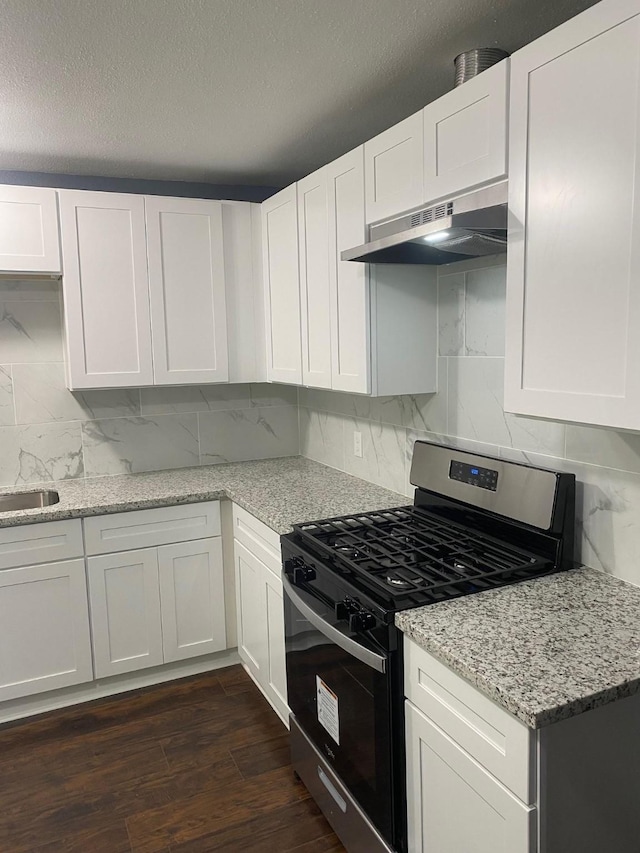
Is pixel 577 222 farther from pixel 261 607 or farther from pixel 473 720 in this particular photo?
pixel 261 607

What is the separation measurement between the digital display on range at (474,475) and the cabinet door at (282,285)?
3.00ft

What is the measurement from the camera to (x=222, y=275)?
306cm

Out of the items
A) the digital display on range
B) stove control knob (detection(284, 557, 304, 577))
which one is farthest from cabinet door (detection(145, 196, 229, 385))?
the digital display on range

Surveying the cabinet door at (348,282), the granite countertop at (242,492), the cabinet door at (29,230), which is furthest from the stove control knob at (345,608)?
the cabinet door at (29,230)

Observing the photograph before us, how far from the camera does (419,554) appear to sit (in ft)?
A: 6.23

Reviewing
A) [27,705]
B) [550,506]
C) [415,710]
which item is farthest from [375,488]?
[27,705]

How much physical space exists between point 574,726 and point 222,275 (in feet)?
8.01

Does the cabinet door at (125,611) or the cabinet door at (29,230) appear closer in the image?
the cabinet door at (29,230)

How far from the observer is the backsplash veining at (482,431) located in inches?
66.4

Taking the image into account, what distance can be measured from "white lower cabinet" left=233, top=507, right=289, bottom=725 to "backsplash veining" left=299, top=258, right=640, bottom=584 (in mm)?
611

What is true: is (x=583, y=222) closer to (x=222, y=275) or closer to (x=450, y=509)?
(x=450, y=509)

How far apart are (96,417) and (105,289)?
27.4 inches

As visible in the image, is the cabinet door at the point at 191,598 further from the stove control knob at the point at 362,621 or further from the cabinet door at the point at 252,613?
the stove control knob at the point at 362,621

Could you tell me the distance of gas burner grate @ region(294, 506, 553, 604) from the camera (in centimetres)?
166
